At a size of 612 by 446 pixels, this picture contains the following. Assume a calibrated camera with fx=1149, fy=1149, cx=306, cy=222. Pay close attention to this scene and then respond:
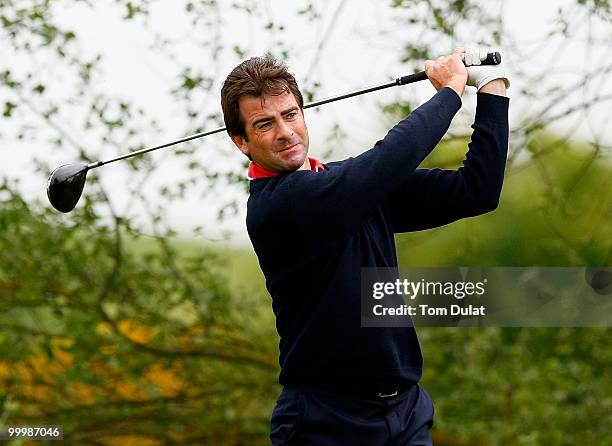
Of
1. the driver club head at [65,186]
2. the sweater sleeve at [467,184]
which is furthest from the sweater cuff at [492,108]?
the driver club head at [65,186]

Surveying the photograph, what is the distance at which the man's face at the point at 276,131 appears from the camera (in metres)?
2.96

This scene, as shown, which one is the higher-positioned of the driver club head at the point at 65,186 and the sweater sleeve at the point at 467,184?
the driver club head at the point at 65,186

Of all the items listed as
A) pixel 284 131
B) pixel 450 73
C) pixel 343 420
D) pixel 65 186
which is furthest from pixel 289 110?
pixel 65 186

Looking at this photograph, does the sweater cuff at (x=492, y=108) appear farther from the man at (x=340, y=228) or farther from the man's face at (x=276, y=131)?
the man's face at (x=276, y=131)

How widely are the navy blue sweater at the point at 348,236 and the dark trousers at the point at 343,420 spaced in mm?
38

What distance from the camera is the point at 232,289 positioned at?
22.8 feet

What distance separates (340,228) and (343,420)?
19.1 inches

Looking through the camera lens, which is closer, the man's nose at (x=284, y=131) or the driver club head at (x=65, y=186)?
the man's nose at (x=284, y=131)

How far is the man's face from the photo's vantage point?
296 cm

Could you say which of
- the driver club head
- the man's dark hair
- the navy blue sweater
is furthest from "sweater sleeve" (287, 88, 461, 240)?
the driver club head

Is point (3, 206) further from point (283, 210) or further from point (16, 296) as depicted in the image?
point (283, 210)

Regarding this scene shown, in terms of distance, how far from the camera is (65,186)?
12.9 ft

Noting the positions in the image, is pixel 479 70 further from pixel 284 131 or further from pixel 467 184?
pixel 284 131

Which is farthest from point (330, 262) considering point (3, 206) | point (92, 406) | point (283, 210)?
point (92, 406)
